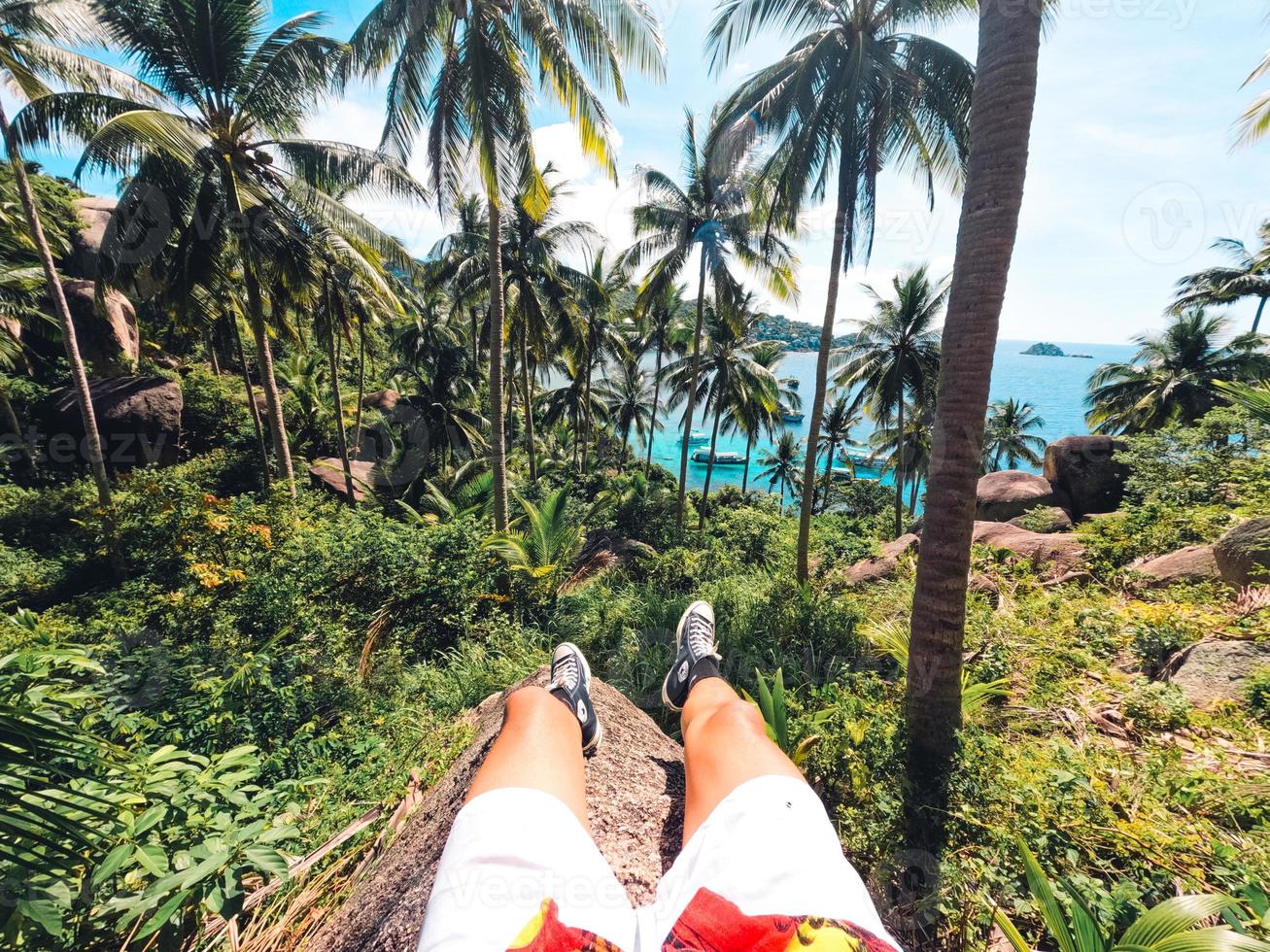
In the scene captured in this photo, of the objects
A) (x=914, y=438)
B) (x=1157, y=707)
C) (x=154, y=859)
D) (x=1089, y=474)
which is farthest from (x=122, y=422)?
(x=914, y=438)

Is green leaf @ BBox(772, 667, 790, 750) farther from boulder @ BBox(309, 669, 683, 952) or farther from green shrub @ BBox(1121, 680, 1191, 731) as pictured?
green shrub @ BBox(1121, 680, 1191, 731)

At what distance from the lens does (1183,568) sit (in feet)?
16.7

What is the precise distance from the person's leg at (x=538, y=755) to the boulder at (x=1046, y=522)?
10532mm

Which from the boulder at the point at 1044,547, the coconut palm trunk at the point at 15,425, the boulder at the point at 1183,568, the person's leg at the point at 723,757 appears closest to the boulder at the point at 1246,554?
the boulder at the point at 1183,568

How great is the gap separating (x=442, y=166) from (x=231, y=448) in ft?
46.0

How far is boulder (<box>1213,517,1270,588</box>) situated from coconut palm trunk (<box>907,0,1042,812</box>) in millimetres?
3601

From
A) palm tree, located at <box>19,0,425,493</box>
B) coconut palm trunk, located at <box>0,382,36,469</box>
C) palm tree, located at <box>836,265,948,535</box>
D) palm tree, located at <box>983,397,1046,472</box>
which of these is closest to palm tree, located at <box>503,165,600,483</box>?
palm tree, located at <box>19,0,425,493</box>

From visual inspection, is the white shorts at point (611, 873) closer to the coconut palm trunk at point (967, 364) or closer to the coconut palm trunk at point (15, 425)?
the coconut palm trunk at point (967, 364)

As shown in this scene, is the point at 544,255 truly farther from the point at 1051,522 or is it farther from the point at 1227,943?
the point at 1227,943

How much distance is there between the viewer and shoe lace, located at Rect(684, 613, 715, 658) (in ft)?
10.9

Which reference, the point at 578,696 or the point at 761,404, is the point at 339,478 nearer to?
the point at 761,404

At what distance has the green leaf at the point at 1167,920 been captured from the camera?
63.5 inches

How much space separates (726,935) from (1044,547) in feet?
26.1

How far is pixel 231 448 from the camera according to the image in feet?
50.0
